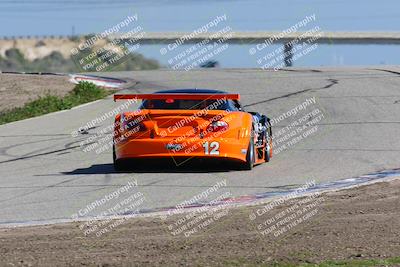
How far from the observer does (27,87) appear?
29.9 m

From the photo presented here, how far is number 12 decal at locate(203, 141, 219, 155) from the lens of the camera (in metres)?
14.0

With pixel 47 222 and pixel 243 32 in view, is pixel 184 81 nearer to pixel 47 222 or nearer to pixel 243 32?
pixel 243 32

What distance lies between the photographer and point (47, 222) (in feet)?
32.6

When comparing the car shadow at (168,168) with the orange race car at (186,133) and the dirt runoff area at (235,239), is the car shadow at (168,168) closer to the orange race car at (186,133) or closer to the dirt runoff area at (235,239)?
the orange race car at (186,133)

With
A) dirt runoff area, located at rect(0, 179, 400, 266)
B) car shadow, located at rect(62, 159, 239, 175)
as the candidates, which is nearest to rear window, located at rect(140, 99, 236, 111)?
car shadow, located at rect(62, 159, 239, 175)

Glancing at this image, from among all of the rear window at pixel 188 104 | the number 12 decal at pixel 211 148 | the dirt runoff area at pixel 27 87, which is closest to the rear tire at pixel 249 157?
the number 12 decal at pixel 211 148

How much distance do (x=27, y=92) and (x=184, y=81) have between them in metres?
4.27

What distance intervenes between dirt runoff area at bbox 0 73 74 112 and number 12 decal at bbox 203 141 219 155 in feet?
44.5

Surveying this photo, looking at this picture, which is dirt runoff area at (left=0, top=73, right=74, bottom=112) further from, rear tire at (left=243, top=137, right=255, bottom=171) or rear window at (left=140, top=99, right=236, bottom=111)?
rear tire at (left=243, top=137, right=255, bottom=171)

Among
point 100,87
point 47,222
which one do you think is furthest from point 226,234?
point 100,87

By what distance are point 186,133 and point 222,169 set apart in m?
0.84

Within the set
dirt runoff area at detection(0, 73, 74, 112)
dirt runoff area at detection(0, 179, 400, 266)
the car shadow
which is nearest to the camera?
dirt runoff area at detection(0, 179, 400, 266)


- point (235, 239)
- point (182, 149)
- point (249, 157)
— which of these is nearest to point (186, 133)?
point (182, 149)

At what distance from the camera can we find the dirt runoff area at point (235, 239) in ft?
24.8
